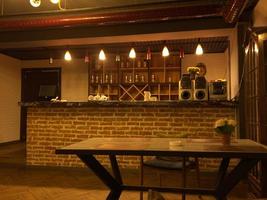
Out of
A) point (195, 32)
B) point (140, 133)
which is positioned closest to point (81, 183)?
point (140, 133)

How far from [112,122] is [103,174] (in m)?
1.80

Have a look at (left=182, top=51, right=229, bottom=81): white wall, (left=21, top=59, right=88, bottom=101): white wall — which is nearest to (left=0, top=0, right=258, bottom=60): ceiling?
(left=21, top=59, right=88, bottom=101): white wall

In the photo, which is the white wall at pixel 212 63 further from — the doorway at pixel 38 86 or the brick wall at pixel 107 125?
the doorway at pixel 38 86

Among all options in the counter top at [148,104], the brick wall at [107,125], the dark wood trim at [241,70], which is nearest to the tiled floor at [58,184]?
the brick wall at [107,125]

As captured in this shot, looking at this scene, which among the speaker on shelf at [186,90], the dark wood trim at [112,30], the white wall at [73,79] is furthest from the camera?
the white wall at [73,79]

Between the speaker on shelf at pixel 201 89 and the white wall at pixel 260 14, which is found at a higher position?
the white wall at pixel 260 14

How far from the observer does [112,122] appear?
4.34 m

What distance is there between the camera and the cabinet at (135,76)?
23.0 ft

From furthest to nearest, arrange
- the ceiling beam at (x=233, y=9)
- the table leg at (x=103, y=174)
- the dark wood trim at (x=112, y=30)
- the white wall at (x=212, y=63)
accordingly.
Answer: the white wall at (x=212, y=63)
the dark wood trim at (x=112, y=30)
the ceiling beam at (x=233, y=9)
the table leg at (x=103, y=174)

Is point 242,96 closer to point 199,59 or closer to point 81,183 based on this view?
point 81,183

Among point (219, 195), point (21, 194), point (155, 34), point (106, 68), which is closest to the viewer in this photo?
point (219, 195)

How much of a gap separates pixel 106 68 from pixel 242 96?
13.3 feet

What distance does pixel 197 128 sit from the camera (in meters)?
4.11

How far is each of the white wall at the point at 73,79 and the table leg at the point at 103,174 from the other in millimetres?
5236
